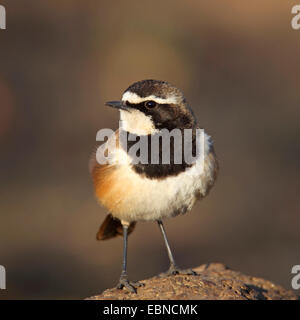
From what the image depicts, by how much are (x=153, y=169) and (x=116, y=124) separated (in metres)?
8.85

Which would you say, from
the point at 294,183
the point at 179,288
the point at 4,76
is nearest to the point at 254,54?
the point at 294,183

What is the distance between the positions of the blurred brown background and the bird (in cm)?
508

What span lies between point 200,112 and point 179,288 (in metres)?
9.72

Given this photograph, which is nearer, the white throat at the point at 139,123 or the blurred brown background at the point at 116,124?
the white throat at the point at 139,123

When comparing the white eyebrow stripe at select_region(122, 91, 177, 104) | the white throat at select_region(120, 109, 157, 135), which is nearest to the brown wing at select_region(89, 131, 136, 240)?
the white throat at select_region(120, 109, 157, 135)

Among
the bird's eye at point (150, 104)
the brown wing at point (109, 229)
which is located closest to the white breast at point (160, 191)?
the bird's eye at point (150, 104)

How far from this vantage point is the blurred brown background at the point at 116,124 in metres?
12.0

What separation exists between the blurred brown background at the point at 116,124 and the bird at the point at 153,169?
16.7ft

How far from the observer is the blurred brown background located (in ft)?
39.2

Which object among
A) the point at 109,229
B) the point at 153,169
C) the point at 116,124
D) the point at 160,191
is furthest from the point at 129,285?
the point at 116,124

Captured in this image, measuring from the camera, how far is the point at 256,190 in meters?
13.6

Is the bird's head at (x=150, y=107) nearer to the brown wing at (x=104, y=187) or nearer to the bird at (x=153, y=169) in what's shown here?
the bird at (x=153, y=169)

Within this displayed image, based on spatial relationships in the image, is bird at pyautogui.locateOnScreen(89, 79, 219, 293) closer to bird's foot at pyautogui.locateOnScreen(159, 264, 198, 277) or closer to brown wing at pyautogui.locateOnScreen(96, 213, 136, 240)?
bird's foot at pyautogui.locateOnScreen(159, 264, 198, 277)

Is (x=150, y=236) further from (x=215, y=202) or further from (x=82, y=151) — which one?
(x=82, y=151)
